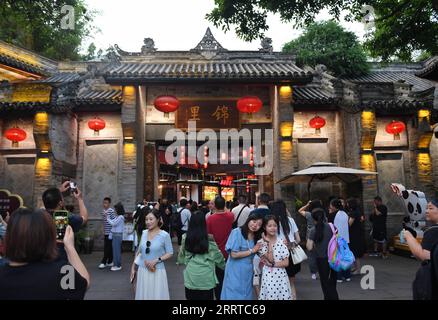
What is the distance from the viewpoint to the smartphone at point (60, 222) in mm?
3383

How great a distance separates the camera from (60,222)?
3410mm

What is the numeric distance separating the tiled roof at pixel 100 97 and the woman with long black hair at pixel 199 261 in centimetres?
870

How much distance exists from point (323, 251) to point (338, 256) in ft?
0.74

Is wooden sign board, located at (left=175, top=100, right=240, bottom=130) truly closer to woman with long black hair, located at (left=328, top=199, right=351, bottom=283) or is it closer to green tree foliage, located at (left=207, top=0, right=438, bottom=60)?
green tree foliage, located at (left=207, top=0, right=438, bottom=60)

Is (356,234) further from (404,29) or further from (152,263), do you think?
(152,263)

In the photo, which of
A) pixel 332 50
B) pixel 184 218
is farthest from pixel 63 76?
pixel 332 50

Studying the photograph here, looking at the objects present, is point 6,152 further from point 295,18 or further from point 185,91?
point 295,18

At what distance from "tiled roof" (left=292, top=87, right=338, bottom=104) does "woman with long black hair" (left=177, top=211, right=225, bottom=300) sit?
863 cm

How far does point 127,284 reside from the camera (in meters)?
6.89

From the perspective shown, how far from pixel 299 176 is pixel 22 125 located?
10110 mm

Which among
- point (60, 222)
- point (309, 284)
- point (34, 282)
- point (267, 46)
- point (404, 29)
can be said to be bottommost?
point (309, 284)

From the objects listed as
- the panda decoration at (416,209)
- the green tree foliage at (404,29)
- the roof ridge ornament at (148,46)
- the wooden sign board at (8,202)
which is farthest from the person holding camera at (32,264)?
the roof ridge ornament at (148,46)
